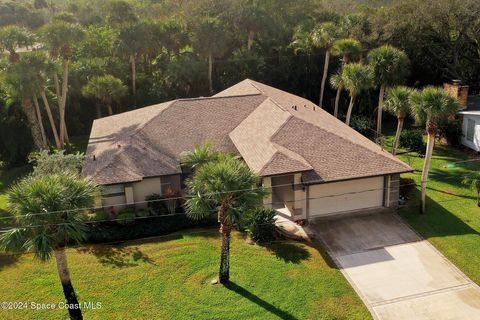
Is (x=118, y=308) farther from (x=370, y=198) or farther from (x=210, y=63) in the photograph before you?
(x=210, y=63)

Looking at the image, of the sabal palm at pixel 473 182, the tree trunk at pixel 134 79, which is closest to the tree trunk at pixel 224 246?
the sabal palm at pixel 473 182

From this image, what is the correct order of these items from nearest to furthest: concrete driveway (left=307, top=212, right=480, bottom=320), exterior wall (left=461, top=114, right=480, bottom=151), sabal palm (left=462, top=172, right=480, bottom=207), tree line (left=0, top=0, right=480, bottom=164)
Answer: concrete driveway (left=307, top=212, right=480, bottom=320)
sabal palm (left=462, top=172, right=480, bottom=207)
exterior wall (left=461, top=114, right=480, bottom=151)
tree line (left=0, top=0, right=480, bottom=164)

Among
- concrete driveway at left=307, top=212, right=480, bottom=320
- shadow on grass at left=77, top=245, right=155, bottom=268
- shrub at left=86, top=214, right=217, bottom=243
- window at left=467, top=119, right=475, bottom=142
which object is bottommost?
concrete driveway at left=307, top=212, right=480, bottom=320

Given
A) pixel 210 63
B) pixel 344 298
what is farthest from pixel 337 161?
pixel 210 63

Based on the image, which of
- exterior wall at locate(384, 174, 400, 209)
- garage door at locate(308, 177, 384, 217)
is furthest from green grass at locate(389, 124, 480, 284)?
garage door at locate(308, 177, 384, 217)

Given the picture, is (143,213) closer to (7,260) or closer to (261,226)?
(261,226)

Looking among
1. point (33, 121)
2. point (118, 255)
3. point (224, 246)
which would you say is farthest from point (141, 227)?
point (33, 121)

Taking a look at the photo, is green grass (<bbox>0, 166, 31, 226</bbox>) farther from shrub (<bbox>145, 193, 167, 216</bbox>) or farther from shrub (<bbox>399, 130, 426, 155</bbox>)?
shrub (<bbox>399, 130, 426, 155</bbox>)
